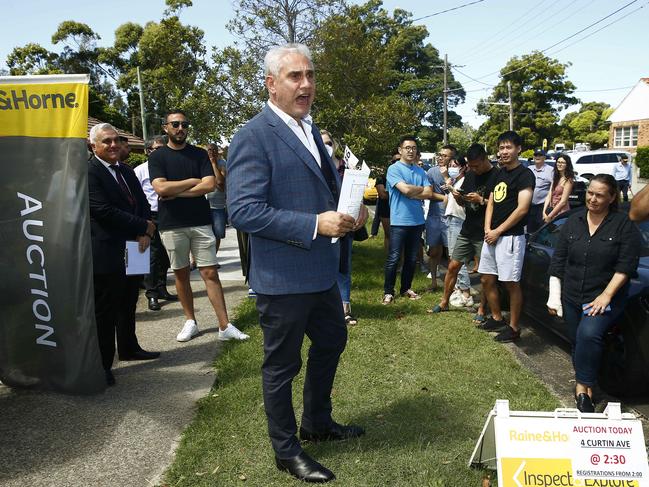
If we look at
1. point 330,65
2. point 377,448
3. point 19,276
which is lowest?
point 377,448

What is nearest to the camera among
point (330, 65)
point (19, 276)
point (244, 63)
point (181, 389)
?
point (19, 276)

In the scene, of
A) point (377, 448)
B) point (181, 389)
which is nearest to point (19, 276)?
point (181, 389)

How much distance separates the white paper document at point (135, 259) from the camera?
15.5ft

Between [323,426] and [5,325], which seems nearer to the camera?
[323,426]

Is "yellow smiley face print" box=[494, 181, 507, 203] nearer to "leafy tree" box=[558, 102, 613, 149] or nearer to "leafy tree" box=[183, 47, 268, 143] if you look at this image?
"leafy tree" box=[183, 47, 268, 143]

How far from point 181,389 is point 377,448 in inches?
69.9

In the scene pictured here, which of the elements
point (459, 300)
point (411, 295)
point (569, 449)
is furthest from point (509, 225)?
point (569, 449)

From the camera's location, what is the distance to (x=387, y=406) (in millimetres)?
4027

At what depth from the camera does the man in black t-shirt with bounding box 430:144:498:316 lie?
237 inches

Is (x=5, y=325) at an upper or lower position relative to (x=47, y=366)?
upper

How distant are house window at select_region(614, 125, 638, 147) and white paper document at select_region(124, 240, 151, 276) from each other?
45623 millimetres

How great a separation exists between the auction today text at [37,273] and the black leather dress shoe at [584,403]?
3.70m

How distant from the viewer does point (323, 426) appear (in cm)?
343

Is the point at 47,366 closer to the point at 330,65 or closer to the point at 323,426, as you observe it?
the point at 323,426
